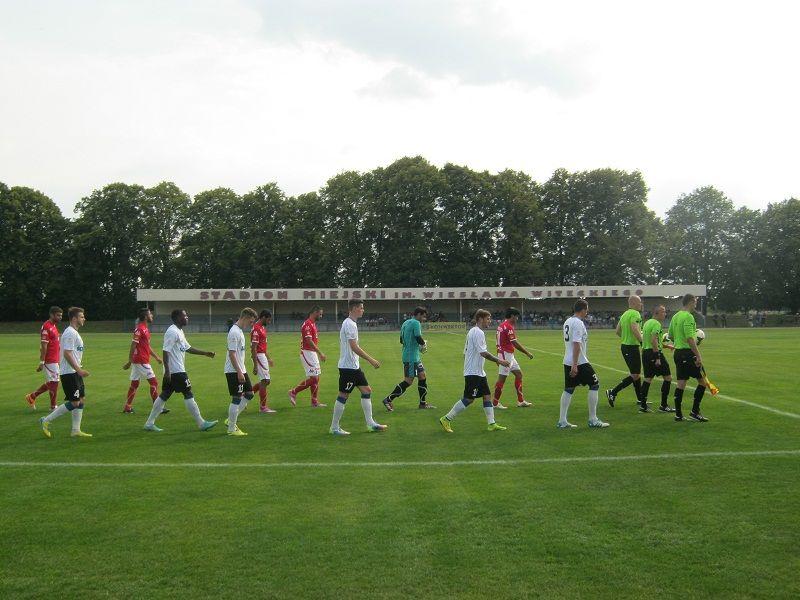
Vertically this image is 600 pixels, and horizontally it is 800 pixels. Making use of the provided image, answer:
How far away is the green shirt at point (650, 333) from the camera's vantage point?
1267 centimetres

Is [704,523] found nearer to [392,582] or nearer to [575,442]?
[392,582]

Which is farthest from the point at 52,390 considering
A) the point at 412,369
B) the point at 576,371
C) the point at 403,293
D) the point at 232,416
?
the point at 403,293

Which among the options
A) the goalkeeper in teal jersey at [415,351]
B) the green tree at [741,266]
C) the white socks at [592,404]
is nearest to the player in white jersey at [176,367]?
the goalkeeper in teal jersey at [415,351]

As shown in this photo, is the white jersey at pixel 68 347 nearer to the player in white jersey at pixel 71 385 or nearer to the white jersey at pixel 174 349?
the player in white jersey at pixel 71 385

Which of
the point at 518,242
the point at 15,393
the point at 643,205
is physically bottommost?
the point at 15,393

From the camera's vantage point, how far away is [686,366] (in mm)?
11211

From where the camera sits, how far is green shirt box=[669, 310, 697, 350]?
11188 millimetres

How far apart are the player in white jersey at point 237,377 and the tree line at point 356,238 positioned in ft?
204

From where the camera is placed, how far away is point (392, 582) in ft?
15.3

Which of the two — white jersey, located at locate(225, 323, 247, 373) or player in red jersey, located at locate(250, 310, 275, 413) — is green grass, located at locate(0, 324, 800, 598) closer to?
white jersey, located at locate(225, 323, 247, 373)

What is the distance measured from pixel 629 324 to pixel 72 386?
9684mm

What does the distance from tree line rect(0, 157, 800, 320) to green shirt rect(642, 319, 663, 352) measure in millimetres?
60530

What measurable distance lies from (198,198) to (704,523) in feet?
251

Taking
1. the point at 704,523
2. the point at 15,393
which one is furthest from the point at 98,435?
the point at 704,523
